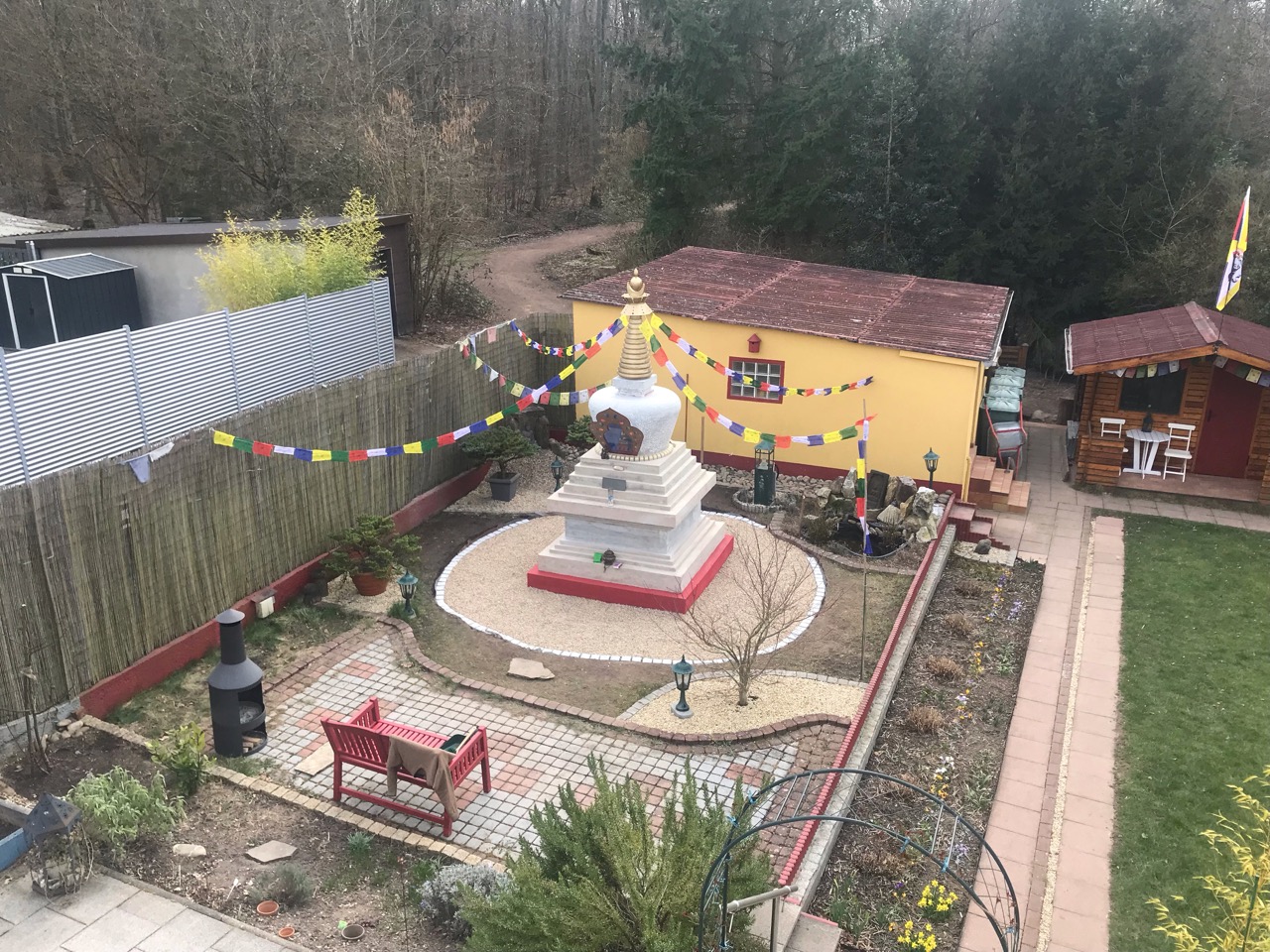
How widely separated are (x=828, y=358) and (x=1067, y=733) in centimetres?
766

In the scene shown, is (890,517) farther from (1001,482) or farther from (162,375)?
(162,375)

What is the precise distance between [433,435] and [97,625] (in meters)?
6.29

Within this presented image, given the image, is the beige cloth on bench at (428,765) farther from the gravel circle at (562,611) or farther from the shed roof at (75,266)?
the shed roof at (75,266)

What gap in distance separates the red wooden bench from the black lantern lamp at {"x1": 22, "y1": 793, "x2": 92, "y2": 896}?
193cm

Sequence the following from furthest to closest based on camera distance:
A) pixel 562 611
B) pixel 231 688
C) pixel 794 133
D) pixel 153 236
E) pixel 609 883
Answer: pixel 794 133, pixel 153 236, pixel 562 611, pixel 231 688, pixel 609 883

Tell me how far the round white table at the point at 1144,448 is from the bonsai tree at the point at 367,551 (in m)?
12.5

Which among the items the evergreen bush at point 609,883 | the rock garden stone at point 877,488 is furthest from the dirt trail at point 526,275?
the evergreen bush at point 609,883

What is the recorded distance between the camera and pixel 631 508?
1226 cm

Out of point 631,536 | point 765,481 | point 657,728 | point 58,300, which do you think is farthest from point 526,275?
point 657,728

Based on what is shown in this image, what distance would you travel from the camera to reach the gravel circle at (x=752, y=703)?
9.66 m

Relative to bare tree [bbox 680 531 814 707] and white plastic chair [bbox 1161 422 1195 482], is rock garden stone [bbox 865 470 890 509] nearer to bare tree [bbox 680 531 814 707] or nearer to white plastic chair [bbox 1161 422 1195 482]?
bare tree [bbox 680 531 814 707]

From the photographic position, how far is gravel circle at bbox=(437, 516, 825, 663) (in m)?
11.3

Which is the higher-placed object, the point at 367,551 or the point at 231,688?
the point at 231,688

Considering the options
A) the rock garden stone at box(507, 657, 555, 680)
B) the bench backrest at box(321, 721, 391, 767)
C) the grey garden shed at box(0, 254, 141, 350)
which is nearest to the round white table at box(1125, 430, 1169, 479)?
the rock garden stone at box(507, 657, 555, 680)
